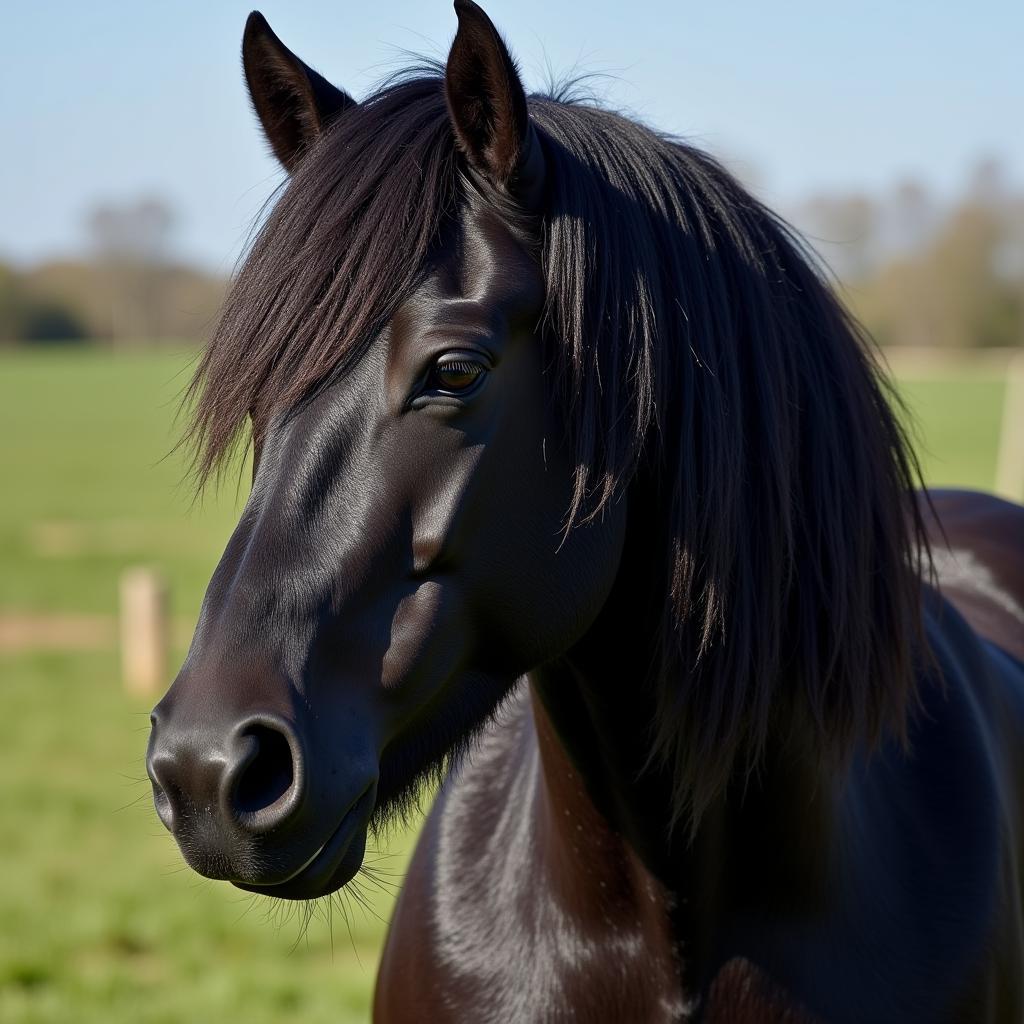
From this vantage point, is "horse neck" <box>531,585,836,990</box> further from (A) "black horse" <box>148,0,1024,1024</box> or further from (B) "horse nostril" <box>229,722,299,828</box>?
(B) "horse nostril" <box>229,722,299,828</box>

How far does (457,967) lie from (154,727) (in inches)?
35.9

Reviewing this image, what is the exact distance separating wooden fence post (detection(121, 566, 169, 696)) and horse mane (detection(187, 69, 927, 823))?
794cm

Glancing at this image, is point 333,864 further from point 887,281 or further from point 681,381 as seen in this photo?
point 887,281

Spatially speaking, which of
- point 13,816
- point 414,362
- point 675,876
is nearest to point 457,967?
point 675,876

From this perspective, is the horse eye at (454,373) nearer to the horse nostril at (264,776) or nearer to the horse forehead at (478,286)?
the horse forehead at (478,286)

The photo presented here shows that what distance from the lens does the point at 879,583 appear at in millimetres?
1851

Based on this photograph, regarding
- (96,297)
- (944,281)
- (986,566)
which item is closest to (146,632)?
(986,566)

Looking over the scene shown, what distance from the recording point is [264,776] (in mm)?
1381

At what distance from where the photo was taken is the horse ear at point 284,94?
1.78m

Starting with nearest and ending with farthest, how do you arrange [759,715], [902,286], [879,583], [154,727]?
[154,727], [759,715], [879,583], [902,286]

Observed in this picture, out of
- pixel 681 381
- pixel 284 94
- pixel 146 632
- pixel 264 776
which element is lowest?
pixel 146 632

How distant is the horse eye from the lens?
1495mm

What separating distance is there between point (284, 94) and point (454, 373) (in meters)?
0.65

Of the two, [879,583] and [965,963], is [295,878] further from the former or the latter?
[965,963]
